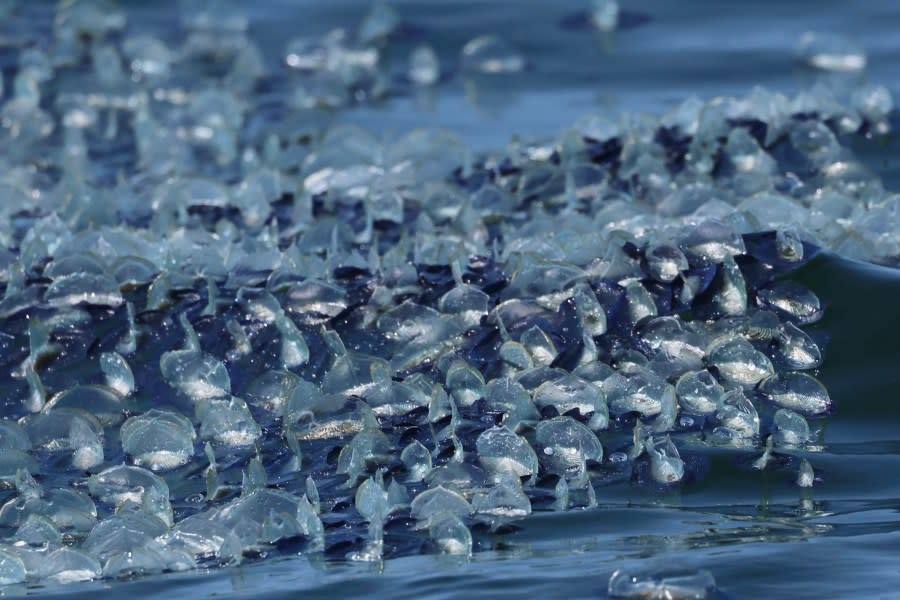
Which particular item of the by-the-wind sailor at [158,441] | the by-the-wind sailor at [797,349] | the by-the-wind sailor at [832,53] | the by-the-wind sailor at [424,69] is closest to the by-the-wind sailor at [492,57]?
the by-the-wind sailor at [424,69]

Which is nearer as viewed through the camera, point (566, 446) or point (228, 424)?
point (566, 446)

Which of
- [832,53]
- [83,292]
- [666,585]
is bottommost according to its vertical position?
[666,585]

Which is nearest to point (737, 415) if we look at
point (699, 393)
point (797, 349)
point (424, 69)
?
point (699, 393)

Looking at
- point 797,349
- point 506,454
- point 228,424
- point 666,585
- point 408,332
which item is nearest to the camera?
point 666,585

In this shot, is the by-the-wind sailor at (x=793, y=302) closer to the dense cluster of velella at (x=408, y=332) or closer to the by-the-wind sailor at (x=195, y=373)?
the dense cluster of velella at (x=408, y=332)

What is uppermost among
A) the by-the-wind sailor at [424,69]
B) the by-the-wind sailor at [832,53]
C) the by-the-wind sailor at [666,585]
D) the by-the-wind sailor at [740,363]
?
the by-the-wind sailor at [424,69]

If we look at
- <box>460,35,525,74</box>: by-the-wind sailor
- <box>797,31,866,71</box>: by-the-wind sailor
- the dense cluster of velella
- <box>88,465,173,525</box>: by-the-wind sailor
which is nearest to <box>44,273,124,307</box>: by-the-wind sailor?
the dense cluster of velella

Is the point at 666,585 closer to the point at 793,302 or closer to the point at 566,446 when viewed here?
the point at 566,446

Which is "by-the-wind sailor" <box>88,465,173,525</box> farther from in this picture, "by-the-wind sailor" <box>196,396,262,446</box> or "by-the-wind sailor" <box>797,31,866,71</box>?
"by-the-wind sailor" <box>797,31,866,71</box>

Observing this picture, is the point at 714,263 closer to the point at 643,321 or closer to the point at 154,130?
the point at 643,321
